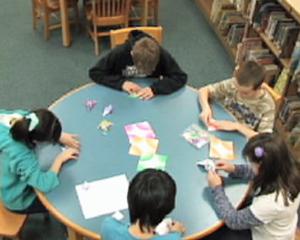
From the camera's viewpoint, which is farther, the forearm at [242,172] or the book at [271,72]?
the book at [271,72]

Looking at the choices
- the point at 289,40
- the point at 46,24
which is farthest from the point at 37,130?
the point at 46,24

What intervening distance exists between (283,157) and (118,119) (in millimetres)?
972

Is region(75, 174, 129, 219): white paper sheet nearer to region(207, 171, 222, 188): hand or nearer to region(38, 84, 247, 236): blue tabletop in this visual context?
region(38, 84, 247, 236): blue tabletop

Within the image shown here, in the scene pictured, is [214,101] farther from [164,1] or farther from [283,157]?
[164,1]

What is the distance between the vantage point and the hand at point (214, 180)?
2.12 m

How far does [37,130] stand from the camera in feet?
7.07

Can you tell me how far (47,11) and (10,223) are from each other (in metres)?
2.67

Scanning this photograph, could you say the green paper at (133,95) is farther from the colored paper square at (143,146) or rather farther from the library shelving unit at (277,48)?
the library shelving unit at (277,48)

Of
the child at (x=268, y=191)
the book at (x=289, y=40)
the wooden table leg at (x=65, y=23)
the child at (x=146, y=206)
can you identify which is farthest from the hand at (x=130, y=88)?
the wooden table leg at (x=65, y=23)

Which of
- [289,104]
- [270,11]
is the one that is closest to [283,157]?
[289,104]

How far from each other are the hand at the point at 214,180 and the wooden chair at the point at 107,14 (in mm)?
2451

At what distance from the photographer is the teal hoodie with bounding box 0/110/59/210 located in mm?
2146

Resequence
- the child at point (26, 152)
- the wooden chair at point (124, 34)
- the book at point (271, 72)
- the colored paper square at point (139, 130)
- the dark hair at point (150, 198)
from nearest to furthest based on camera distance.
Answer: the dark hair at point (150, 198)
the child at point (26, 152)
the colored paper square at point (139, 130)
the wooden chair at point (124, 34)
the book at point (271, 72)

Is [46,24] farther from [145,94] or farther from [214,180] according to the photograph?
[214,180]
